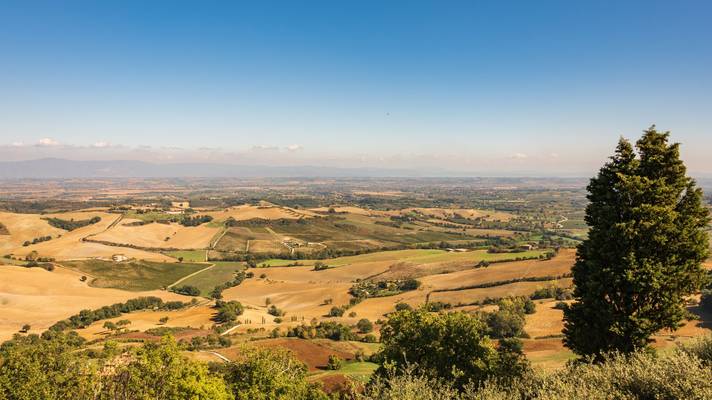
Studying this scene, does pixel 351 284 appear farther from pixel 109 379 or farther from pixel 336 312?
pixel 109 379

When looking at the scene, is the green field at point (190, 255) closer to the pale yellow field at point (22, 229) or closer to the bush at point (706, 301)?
the pale yellow field at point (22, 229)

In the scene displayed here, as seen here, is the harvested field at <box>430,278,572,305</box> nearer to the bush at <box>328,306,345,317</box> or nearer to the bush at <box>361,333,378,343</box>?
the bush at <box>328,306,345,317</box>

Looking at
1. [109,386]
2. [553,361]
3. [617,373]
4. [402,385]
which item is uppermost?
[617,373]

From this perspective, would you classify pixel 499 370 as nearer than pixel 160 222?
Yes

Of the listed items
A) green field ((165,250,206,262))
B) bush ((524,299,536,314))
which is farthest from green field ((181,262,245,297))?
bush ((524,299,536,314))

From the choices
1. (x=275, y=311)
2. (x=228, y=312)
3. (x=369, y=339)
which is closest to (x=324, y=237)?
(x=275, y=311)

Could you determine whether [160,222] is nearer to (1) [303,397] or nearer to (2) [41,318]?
(2) [41,318]

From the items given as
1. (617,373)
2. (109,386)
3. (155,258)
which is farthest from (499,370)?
(155,258)
